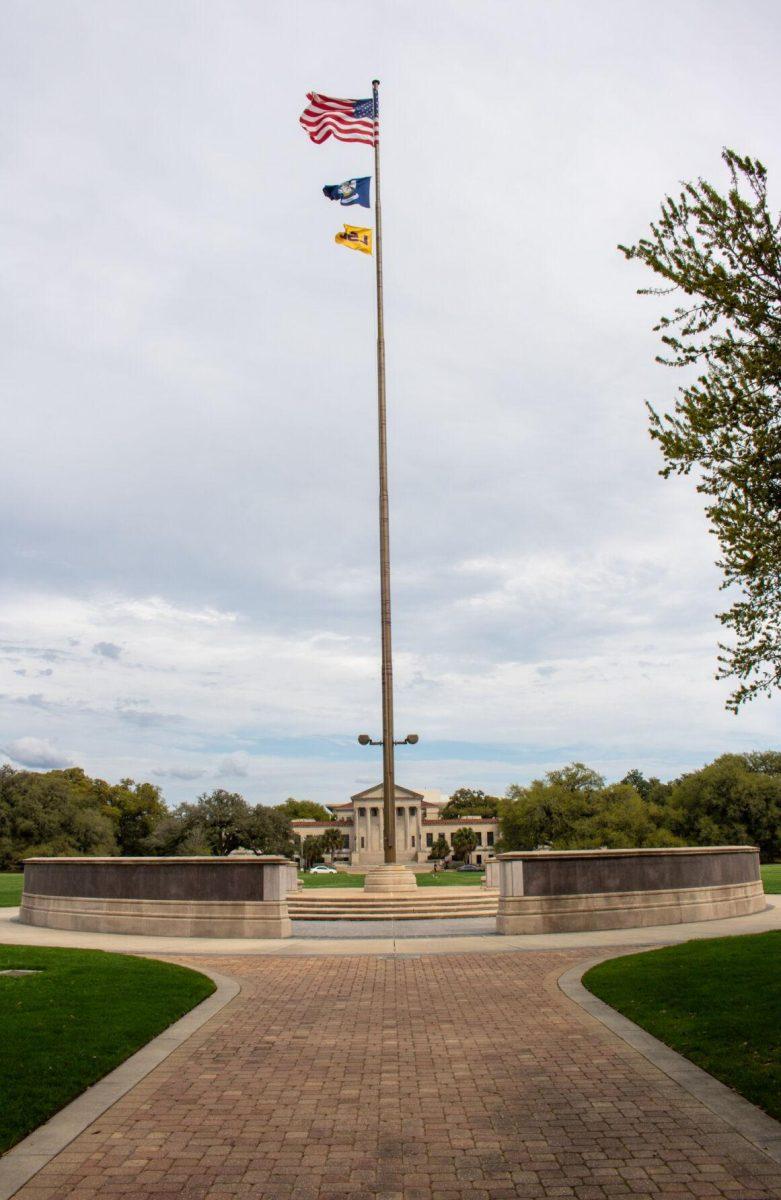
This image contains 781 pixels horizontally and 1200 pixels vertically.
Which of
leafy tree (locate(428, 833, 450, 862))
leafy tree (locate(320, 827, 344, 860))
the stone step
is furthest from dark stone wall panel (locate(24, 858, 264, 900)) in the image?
leafy tree (locate(320, 827, 344, 860))

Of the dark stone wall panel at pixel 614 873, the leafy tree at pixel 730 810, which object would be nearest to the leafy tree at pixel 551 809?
the leafy tree at pixel 730 810

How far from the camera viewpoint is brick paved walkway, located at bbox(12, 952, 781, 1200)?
594 cm

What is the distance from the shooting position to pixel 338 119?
104 ft

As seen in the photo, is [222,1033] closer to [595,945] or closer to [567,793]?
[595,945]

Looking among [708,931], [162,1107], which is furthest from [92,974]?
[708,931]

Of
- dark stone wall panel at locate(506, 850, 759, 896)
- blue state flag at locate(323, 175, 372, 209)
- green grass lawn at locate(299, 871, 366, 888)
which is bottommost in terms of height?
green grass lawn at locate(299, 871, 366, 888)

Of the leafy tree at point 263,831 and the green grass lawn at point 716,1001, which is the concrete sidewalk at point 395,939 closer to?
the green grass lawn at point 716,1001

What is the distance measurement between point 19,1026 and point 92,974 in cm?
387

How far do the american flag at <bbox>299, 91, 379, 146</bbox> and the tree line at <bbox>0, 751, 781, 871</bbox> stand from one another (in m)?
48.1

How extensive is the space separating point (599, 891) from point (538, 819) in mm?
55184

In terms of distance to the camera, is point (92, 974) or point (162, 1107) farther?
point (92, 974)

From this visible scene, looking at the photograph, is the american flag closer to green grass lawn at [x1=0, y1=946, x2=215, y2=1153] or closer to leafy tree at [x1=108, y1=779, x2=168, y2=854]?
green grass lawn at [x1=0, y1=946, x2=215, y2=1153]

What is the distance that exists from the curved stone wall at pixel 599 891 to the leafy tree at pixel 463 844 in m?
125

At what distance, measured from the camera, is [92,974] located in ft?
44.8
